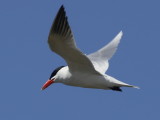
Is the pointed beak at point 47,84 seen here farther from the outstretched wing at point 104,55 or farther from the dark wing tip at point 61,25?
the dark wing tip at point 61,25

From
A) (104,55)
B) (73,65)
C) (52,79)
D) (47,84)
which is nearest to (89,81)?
(73,65)

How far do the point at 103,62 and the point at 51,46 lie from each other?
9.28ft

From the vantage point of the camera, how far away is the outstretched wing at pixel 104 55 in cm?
1273

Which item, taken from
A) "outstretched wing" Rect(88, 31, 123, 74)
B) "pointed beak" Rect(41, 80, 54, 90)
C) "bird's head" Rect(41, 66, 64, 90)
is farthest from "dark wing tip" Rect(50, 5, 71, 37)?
"outstretched wing" Rect(88, 31, 123, 74)

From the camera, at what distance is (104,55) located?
13.2 metres

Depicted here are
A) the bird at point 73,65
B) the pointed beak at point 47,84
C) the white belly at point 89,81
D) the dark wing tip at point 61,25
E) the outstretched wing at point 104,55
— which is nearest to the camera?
the dark wing tip at point 61,25

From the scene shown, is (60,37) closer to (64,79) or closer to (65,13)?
(65,13)

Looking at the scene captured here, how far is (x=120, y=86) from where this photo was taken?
11.1m

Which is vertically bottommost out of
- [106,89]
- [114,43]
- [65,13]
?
[106,89]

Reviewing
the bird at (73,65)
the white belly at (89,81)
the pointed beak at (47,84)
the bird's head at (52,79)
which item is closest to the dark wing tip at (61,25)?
the bird at (73,65)

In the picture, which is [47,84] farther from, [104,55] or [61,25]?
[61,25]

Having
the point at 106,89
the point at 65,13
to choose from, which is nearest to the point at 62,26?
the point at 65,13

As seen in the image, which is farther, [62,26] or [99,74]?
[99,74]

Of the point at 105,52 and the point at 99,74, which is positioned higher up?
the point at 105,52
